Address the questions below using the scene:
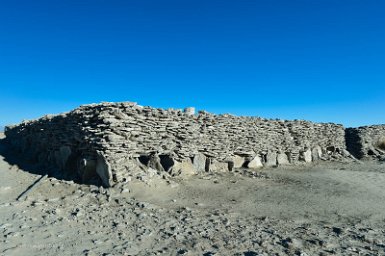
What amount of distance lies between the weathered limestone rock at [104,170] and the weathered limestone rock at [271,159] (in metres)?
8.15

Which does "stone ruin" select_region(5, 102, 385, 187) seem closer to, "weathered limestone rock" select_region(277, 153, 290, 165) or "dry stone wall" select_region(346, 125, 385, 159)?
"weathered limestone rock" select_region(277, 153, 290, 165)

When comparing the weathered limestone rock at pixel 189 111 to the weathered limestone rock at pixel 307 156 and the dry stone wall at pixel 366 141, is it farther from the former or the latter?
the dry stone wall at pixel 366 141

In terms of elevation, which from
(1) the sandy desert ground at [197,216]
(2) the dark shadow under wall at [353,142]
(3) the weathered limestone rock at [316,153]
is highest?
(2) the dark shadow under wall at [353,142]

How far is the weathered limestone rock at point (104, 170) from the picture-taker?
1059 centimetres

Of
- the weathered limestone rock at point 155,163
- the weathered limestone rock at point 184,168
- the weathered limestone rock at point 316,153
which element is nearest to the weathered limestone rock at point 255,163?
the weathered limestone rock at point 184,168

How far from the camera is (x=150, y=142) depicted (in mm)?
11820

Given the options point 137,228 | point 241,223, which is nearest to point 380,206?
point 241,223

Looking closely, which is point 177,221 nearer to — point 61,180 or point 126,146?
point 126,146

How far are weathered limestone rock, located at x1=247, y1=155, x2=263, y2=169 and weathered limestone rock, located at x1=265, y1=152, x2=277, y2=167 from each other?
52 cm

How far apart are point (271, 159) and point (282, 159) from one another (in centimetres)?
100

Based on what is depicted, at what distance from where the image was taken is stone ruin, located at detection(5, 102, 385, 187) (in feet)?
36.0

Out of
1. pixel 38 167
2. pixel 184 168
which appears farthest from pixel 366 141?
pixel 38 167

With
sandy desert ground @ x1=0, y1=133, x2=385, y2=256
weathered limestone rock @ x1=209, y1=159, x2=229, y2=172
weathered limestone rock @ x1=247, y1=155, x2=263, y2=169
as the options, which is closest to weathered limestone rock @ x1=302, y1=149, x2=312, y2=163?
weathered limestone rock @ x1=247, y1=155, x2=263, y2=169

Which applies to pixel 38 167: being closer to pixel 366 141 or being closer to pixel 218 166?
pixel 218 166
